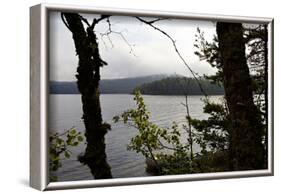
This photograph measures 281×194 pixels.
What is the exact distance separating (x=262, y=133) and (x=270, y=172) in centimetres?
20

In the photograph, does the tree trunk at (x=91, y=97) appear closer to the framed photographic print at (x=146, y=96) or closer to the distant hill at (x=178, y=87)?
the framed photographic print at (x=146, y=96)

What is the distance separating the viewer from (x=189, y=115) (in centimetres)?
306

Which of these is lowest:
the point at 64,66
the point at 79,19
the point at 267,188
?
the point at 267,188

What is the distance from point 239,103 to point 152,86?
1.70ft

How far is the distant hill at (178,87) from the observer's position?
2.96m

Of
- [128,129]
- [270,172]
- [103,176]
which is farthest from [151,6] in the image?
[270,172]

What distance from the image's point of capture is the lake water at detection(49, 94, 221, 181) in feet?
9.09

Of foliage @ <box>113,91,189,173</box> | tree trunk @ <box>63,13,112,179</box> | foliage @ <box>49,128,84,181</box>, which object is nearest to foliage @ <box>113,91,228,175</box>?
foliage @ <box>113,91,189,173</box>

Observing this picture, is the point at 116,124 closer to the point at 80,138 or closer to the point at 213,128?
the point at 80,138

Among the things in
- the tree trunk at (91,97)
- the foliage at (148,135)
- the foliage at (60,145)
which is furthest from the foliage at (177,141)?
the foliage at (60,145)

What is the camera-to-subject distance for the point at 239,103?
321cm

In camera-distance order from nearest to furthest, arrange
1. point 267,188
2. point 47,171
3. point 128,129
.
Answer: point 47,171
point 128,129
point 267,188

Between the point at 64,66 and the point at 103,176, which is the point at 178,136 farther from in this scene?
the point at 64,66

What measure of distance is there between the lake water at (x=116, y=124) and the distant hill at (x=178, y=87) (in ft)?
0.09
